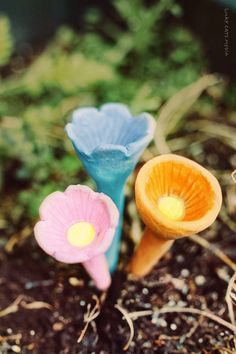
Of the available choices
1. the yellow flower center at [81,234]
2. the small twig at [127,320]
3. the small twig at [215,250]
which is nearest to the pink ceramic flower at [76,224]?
the yellow flower center at [81,234]

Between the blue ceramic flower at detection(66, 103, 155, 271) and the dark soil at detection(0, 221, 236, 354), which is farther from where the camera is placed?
the dark soil at detection(0, 221, 236, 354)

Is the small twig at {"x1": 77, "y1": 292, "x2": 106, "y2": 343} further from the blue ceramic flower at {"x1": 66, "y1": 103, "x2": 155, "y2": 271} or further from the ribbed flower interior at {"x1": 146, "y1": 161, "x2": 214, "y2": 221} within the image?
the ribbed flower interior at {"x1": 146, "y1": 161, "x2": 214, "y2": 221}

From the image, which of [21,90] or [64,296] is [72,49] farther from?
[64,296]

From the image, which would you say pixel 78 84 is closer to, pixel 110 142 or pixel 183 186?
pixel 110 142

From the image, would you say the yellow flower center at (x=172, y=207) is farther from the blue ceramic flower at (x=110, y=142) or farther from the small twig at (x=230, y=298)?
Result: the small twig at (x=230, y=298)

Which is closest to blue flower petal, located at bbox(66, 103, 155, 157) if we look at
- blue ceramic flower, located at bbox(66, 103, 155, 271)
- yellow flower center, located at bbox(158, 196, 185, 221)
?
blue ceramic flower, located at bbox(66, 103, 155, 271)

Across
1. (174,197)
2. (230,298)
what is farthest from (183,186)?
(230,298)
